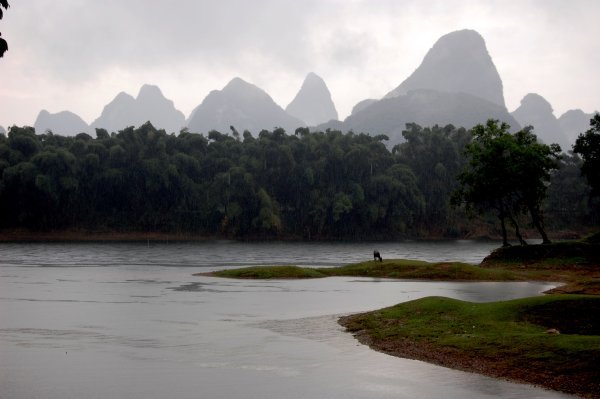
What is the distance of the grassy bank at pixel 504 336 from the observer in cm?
1772

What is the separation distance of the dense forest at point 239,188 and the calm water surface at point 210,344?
292ft

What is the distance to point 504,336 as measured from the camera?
850 inches

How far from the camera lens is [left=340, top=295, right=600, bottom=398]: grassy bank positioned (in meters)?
17.7

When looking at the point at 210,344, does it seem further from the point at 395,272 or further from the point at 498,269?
the point at 498,269

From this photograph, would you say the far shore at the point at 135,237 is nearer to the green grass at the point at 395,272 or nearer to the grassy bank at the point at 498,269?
the grassy bank at the point at 498,269

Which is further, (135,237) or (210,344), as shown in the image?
(135,237)

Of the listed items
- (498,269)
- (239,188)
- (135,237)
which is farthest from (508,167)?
(135,237)

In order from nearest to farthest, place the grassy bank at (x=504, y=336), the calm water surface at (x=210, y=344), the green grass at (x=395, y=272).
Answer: the calm water surface at (x=210, y=344), the grassy bank at (x=504, y=336), the green grass at (x=395, y=272)

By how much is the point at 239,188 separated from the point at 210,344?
A: 115 meters

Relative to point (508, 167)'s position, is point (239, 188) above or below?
above

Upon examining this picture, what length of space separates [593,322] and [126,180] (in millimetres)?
125547

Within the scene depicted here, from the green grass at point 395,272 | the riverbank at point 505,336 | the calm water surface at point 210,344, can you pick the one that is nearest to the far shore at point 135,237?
the green grass at point 395,272

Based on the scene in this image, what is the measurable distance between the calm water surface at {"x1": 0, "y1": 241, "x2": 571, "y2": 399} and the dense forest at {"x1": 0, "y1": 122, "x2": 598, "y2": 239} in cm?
8915

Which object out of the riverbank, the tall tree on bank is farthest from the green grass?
the tall tree on bank
